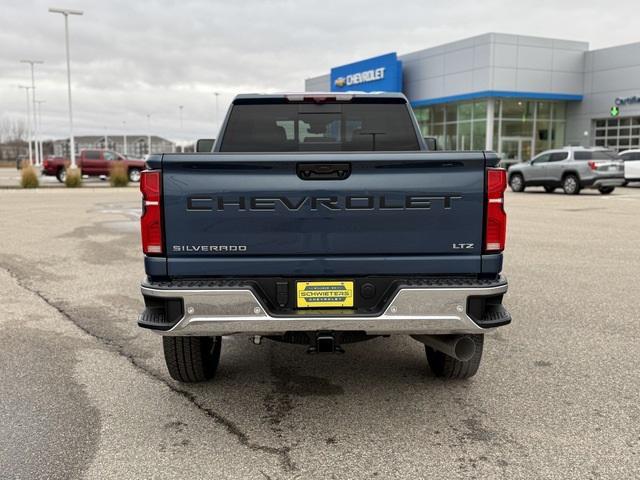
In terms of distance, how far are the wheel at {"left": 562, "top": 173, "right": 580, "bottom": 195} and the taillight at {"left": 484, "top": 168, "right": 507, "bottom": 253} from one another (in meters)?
21.4

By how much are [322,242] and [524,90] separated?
38.4m

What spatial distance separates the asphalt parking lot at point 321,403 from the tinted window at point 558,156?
58.9ft

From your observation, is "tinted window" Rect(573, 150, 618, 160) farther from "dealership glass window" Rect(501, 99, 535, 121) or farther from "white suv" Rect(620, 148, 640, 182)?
"dealership glass window" Rect(501, 99, 535, 121)

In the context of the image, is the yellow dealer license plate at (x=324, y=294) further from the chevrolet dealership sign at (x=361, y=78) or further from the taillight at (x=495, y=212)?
the chevrolet dealership sign at (x=361, y=78)

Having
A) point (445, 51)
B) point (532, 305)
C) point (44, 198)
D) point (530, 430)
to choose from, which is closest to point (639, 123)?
point (445, 51)

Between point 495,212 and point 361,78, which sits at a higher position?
point 361,78

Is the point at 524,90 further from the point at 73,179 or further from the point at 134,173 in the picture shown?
the point at 73,179

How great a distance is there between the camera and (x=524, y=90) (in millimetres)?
38312

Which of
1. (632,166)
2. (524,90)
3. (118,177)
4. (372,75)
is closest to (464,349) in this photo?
(632,166)

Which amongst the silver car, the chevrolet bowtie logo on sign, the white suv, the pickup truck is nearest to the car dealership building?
the chevrolet bowtie logo on sign

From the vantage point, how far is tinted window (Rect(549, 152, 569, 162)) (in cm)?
2339

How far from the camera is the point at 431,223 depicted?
3355 mm

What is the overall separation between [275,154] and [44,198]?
2175 cm

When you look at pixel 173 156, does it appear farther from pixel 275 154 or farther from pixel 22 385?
pixel 22 385
